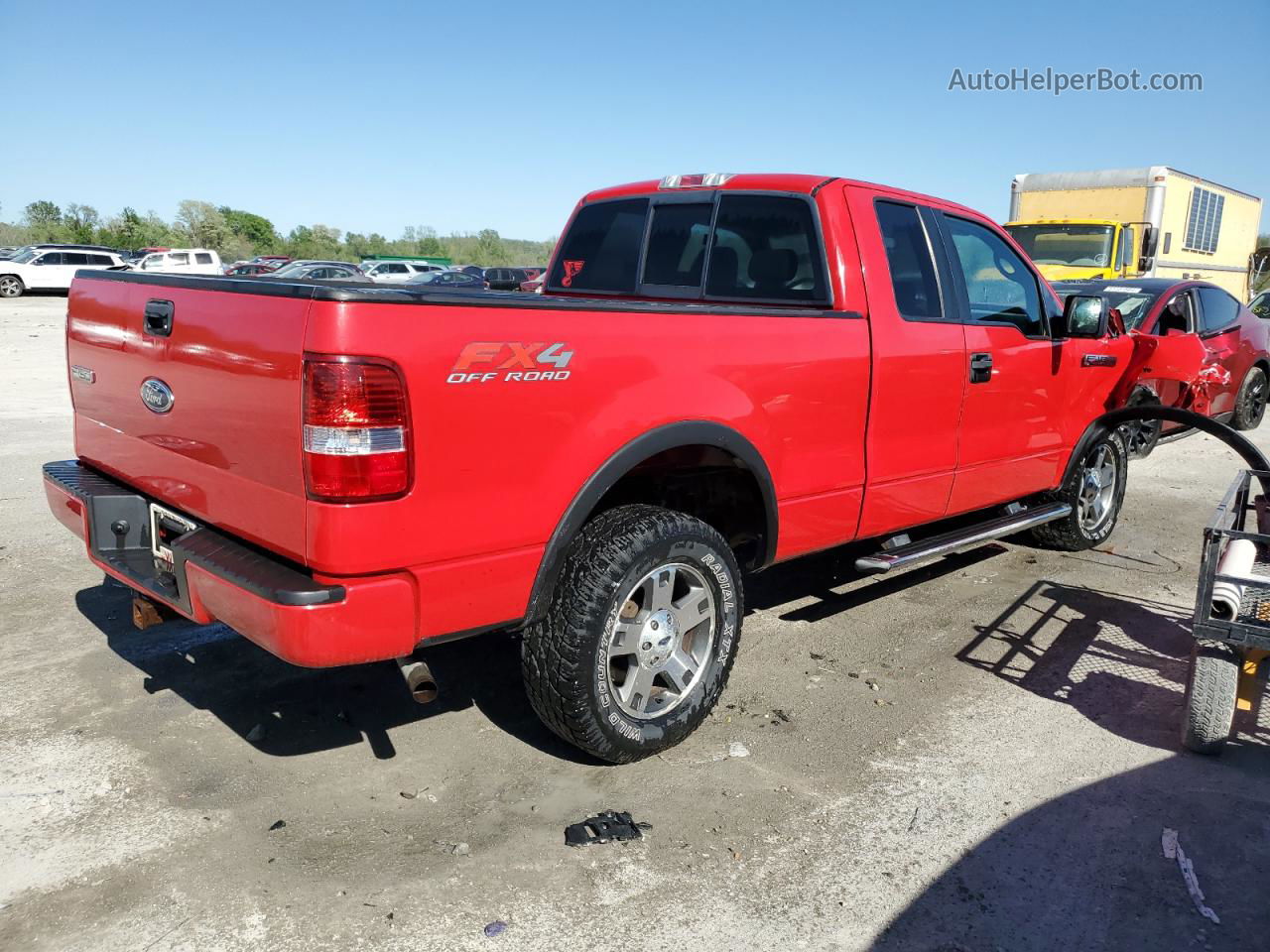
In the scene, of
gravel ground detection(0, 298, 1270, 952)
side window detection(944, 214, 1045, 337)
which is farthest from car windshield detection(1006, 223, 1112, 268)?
gravel ground detection(0, 298, 1270, 952)

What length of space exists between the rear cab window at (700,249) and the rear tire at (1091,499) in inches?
99.6

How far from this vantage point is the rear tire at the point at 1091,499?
19.3 ft

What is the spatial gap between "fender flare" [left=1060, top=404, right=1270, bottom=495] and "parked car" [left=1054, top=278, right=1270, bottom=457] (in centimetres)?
62

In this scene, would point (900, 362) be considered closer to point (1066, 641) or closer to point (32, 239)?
point (1066, 641)

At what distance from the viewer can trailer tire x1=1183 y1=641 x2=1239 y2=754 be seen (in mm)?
3480

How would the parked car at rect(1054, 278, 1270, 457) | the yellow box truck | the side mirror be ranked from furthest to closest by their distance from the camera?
the yellow box truck
the parked car at rect(1054, 278, 1270, 457)
the side mirror

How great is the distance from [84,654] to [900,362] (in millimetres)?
3675

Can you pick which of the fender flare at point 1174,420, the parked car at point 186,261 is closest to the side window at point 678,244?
the fender flare at point 1174,420

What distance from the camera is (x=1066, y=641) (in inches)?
187

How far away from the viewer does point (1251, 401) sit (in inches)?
456

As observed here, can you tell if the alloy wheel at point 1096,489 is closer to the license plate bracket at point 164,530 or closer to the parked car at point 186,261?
the license plate bracket at point 164,530

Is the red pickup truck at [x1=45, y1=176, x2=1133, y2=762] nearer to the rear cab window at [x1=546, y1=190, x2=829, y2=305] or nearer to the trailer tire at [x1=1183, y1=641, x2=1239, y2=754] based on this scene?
the rear cab window at [x1=546, y1=190, x2=829, y2=305]

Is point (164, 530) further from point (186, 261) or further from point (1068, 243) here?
point (186, 261)

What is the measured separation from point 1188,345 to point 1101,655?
4.40 metres
